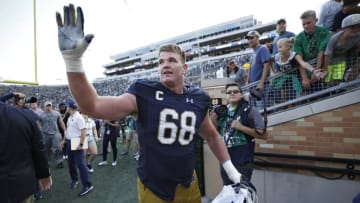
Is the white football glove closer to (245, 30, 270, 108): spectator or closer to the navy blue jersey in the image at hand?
the navy blue jersey

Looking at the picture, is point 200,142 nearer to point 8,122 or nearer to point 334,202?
point 334,202

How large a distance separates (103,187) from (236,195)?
4.48 meters

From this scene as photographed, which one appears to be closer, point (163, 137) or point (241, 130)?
point (163, 137)

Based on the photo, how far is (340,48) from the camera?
11.1 ft

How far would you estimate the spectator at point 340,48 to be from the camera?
3.19m

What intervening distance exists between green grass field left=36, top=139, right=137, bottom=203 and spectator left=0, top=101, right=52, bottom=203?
2.29 m

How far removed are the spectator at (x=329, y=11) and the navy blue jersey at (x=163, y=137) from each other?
383 cm

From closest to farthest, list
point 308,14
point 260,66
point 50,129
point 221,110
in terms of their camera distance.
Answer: point 221,110 → point 308,14 → point 260,66 → point 50,129

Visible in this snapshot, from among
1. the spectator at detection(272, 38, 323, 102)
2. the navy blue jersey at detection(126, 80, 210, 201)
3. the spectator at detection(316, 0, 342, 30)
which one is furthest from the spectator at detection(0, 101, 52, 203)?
the spectator at detection(316, 0, 342, 30)

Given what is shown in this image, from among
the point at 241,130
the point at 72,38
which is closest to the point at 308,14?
the point at 241,130

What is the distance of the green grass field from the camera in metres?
4.90

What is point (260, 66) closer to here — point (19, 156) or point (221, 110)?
point (221, 110)

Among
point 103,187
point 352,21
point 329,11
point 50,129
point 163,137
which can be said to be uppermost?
point 329,11

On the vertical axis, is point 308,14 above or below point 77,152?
above
